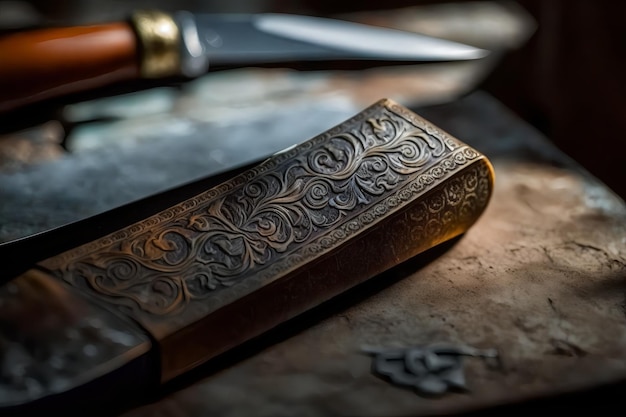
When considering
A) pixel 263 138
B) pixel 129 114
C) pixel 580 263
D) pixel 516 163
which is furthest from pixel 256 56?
pixel 580 263

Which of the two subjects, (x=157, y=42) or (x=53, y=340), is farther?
(x=157, y=42)

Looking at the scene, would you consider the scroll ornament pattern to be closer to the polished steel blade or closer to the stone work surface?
the stone work surface

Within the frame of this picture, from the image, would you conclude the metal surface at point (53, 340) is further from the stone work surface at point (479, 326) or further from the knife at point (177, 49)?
the knife at point (177, 49)

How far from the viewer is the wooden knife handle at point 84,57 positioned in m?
1.32

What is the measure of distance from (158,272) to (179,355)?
10 cm

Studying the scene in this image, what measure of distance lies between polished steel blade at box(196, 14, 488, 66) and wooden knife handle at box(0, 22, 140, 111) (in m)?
0.17

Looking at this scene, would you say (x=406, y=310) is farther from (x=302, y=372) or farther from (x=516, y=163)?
(x=516, y=163)

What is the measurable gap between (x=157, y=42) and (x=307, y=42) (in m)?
0.30

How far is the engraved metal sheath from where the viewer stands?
2.85ft

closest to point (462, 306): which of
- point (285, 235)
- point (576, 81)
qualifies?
point (285, 235)

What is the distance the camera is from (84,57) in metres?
1.38

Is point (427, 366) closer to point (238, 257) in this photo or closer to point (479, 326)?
point (479, 326)

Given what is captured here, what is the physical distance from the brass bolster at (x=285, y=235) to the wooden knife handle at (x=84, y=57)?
44 centimetres

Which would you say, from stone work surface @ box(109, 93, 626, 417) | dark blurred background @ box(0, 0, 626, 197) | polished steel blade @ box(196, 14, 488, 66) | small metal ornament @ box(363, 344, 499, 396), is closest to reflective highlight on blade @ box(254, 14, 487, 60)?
polished steel blade @ box(196, 14, 488, 66)
